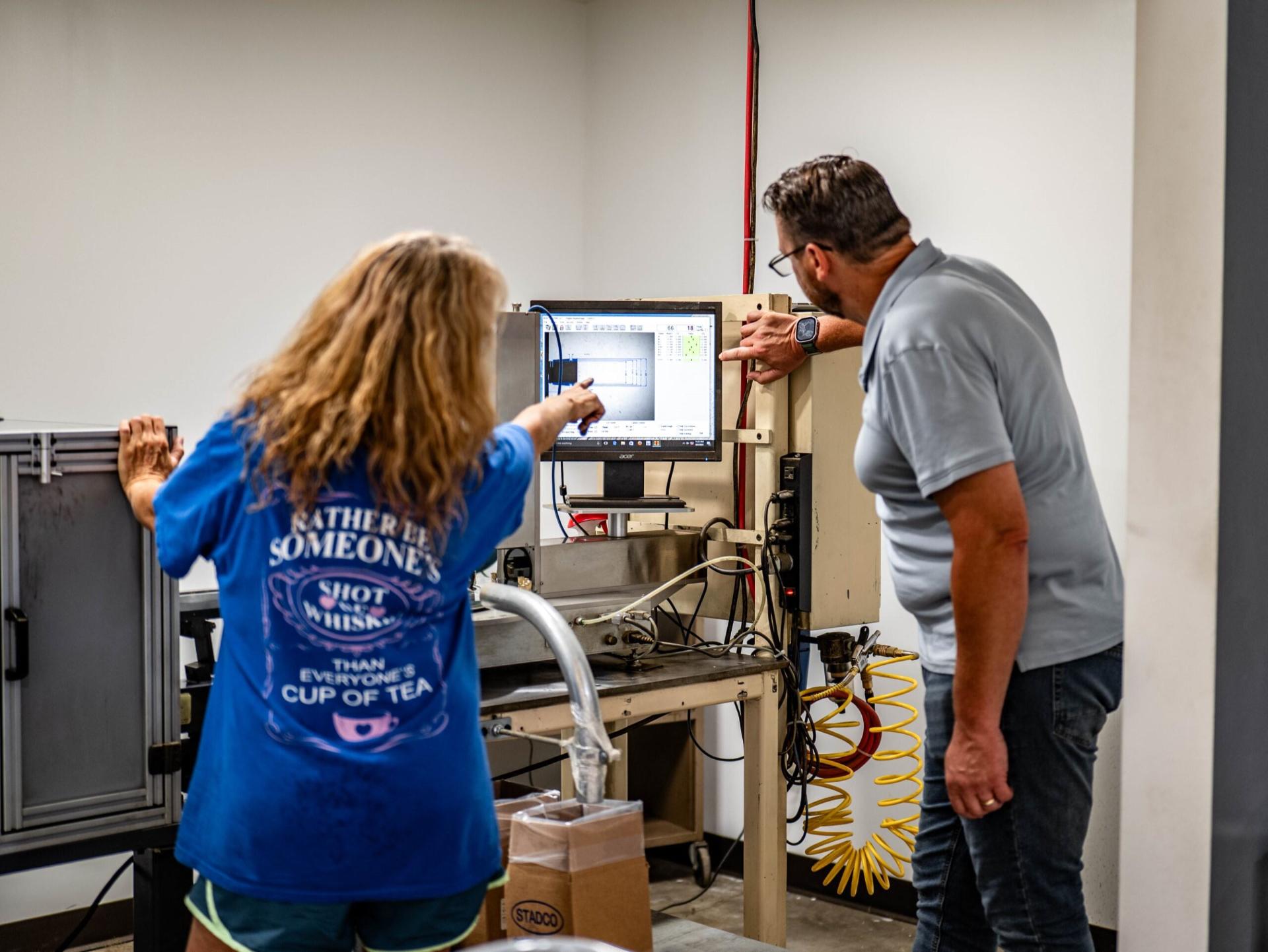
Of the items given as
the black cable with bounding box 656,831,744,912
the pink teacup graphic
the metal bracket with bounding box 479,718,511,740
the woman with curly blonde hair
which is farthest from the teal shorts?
the black cable with bounding box 656,831,744,912

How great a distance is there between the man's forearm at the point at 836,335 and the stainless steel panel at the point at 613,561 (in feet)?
1.74

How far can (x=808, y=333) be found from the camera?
2.64m

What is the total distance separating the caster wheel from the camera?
142 inches

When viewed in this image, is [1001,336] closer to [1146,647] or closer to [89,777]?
[1146,647]

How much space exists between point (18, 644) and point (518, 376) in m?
1.08

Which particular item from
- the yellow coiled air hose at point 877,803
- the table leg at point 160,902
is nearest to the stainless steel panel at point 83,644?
the table leg at point 160,902

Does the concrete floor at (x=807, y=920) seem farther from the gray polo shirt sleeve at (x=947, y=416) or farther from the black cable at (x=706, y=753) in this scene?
the gray polo shirt sleeve at (x=947, y=416)

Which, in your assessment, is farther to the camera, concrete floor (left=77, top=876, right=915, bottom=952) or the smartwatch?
concrete floor (left=77, top=876, right=915, bottom=952)

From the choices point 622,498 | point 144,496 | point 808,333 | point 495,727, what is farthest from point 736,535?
point 144,496

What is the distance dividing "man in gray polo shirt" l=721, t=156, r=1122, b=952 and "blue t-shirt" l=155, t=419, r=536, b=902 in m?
0.58

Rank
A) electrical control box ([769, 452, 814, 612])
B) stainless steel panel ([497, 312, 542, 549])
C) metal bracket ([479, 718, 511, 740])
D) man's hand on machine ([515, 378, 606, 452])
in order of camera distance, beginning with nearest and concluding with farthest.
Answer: man's hand on machine ([515, 378, 606, 452]) < metal bracket ([479, 718, 511, 740]) < stainless steel panel ([497, 312, 542, 549]) < electrical control box ([769, 452, 814, 612])

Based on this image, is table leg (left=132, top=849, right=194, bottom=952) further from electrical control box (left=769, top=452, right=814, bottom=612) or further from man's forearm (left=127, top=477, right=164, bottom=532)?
electrical control box (left=769, top=452, right=814, bottom=612)

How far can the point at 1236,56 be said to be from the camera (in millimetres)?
1217

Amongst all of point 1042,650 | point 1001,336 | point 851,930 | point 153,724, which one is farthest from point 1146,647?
point 851,930
